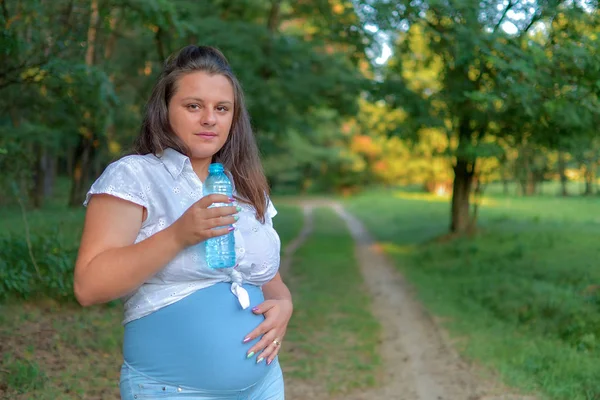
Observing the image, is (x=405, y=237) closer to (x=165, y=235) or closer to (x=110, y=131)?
(x=110, y=131)

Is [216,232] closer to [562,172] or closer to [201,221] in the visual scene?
[201,221]

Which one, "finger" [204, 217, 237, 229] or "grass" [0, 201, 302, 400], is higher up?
"finger" [204, 217, 237, 229]

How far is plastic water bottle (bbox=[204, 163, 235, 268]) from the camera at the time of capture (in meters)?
1.83

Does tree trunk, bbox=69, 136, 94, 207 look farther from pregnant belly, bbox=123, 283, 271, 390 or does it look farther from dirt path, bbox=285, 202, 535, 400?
pregnant belly, bbox=123, 283, 271, 390

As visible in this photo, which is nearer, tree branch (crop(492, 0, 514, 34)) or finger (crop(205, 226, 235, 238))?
finger (crop(205, 226, 235, 238))

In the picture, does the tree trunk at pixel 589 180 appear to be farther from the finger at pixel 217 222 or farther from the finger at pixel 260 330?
the finger at pixel 217 222

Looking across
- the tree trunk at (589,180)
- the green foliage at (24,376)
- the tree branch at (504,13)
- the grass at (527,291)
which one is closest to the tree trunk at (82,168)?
the grass at (527,291)

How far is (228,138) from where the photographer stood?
219 cm

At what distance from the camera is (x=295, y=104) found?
1638cm

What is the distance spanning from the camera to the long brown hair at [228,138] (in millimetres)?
1989

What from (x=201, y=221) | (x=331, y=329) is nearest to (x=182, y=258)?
(x=201, y=221)

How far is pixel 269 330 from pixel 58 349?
456 cm

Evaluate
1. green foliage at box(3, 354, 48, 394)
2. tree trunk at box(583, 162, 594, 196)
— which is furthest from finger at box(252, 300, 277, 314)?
tree trunk at box(583, 162, 594, 196)

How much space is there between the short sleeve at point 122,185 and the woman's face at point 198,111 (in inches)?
8.0
